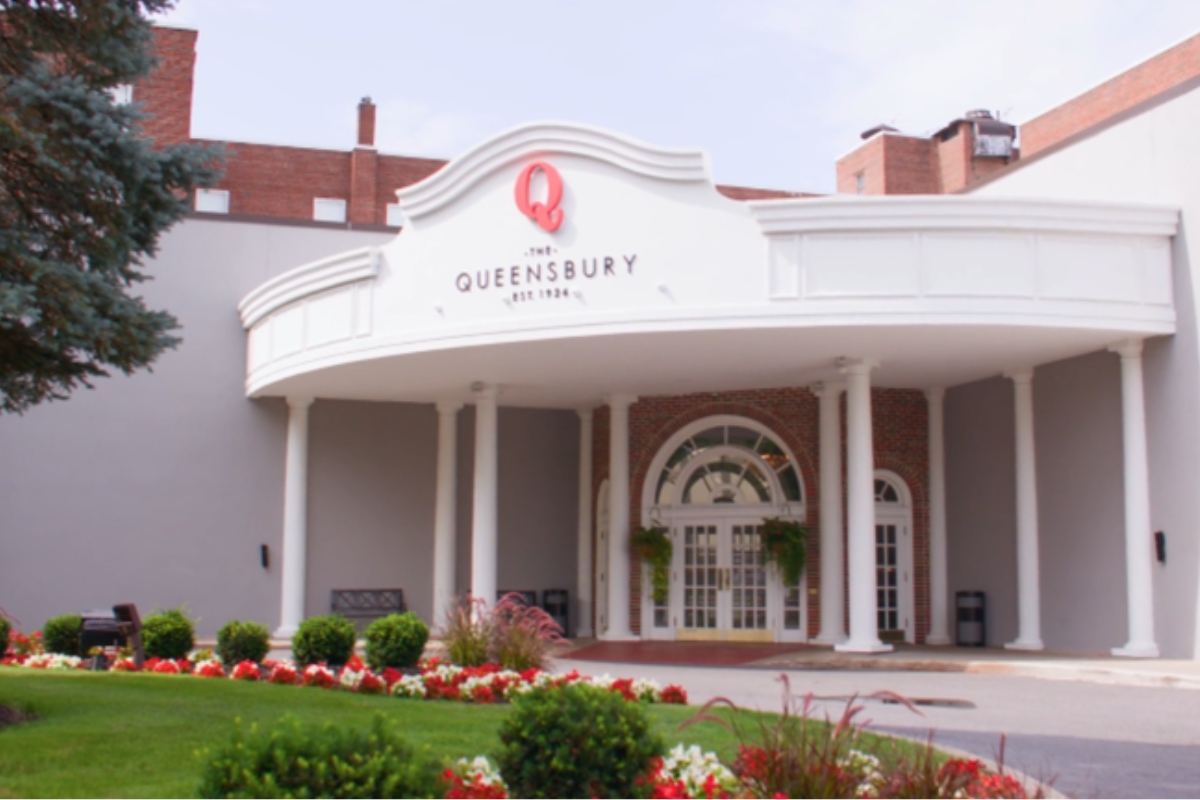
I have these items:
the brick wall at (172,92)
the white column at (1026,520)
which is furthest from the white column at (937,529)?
the brick wall at (172,92)

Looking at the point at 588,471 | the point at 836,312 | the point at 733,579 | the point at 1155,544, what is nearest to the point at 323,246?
the point at 588,471

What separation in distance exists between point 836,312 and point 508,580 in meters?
11.4

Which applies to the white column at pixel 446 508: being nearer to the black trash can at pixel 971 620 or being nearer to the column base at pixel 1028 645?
the black trash can at pixel 971 620

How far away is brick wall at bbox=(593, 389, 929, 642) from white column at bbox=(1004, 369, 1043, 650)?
9.08 ft

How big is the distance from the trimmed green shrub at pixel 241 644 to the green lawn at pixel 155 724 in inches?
67.2

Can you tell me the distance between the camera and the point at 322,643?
16484mm

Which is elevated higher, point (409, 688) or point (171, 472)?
point (171, 472)

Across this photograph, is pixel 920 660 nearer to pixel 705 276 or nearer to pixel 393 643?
pixel 705 276

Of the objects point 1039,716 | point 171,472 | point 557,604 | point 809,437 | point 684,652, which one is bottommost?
point 1039,716

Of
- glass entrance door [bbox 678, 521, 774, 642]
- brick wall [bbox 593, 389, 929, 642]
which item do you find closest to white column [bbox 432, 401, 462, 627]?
brick wall [bbox 593, 389, 929, 642]

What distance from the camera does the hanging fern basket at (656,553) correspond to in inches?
938

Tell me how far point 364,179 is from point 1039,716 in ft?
104

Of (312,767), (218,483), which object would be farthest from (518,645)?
(218,483)

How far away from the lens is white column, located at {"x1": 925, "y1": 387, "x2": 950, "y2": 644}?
23.3 meters
